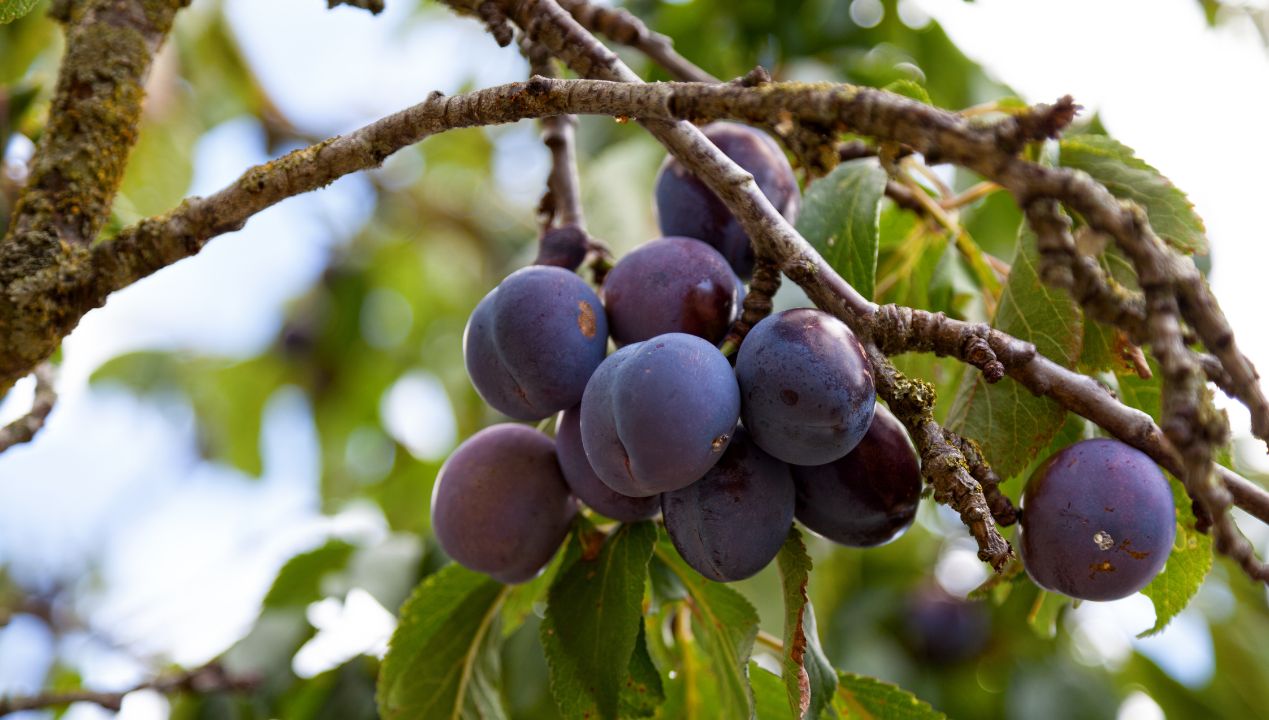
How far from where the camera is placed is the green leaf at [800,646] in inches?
37.7

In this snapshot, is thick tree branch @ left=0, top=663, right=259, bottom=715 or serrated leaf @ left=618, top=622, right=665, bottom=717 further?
thick tree branch @ left=0, top=663, right=259, bottom=715

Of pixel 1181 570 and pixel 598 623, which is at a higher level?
pixel 1181 570

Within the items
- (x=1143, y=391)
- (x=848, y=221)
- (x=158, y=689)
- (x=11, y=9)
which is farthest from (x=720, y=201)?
(x=158, y=689)

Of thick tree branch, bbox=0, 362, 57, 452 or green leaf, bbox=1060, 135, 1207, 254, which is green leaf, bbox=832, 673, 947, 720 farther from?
thick tree branch, bbox=0, 362, 57, 452

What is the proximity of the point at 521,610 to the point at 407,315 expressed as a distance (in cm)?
250

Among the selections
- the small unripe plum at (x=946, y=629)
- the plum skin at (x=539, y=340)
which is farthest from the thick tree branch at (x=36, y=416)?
the small unripe plum at (x=946, y=629)

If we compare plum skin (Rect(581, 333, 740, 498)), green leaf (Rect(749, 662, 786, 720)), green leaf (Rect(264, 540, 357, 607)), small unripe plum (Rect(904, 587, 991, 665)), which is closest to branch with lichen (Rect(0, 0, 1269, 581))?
plum skin (Rect(581, 333, 740, 498))

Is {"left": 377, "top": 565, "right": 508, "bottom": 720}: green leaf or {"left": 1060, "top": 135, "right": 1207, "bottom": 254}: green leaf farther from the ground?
{"left": 1060, "top": 135, "right": 1207, "bottom": 254}: green leaf

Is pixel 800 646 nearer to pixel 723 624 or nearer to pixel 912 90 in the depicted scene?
pixel 723 624

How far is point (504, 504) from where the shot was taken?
1.11m

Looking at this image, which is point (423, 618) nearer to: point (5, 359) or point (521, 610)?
point (521, 610)

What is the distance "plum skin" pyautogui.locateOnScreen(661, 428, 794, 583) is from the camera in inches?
37.0

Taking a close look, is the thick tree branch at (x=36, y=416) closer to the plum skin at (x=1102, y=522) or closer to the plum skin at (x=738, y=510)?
the plum skin at (x=738, y=510)

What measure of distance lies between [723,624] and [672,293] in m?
0.44
